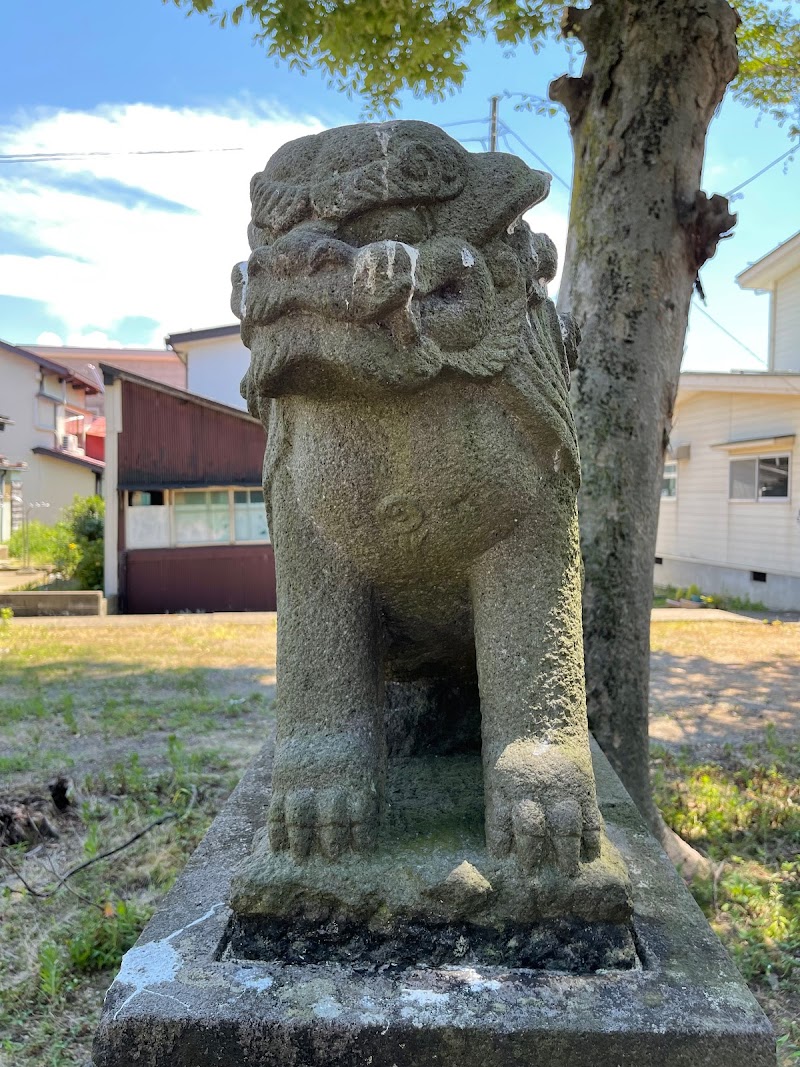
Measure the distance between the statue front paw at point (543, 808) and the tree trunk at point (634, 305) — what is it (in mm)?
1613

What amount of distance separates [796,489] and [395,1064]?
422 inches

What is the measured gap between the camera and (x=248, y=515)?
1170cm

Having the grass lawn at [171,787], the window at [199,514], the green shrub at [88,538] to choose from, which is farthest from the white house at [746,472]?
the green shrub at [88,538]

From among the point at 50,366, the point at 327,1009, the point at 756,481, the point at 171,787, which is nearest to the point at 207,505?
the point at 756,481

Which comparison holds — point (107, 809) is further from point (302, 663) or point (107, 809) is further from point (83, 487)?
point (83, 487)

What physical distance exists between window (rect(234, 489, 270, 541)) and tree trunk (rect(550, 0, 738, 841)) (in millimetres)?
9047

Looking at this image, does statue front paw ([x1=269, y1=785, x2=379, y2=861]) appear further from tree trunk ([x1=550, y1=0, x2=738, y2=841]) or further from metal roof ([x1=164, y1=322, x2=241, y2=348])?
metal roof ([x1=164, y1=322, x2=241, y2=348])

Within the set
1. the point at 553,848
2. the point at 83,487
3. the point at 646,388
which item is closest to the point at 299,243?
the point at 553,848

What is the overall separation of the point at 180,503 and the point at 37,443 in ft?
45.4

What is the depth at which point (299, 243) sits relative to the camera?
1.24m

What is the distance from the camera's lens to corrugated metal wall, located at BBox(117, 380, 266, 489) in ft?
37.1

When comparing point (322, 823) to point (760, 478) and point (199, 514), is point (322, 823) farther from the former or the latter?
point (760, 478)

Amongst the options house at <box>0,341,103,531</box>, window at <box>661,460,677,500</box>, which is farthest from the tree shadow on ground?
house at <box>0,341,103,531</box>

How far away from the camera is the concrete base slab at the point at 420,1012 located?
1.12m
